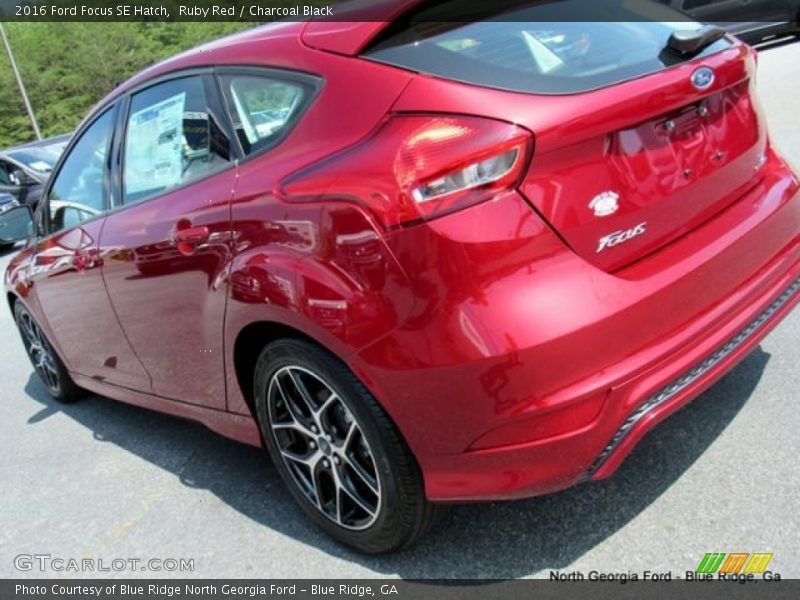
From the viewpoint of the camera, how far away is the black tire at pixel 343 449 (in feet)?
7.73

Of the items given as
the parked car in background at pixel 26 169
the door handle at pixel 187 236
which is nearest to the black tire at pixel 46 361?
the door handle at pixel 187 236

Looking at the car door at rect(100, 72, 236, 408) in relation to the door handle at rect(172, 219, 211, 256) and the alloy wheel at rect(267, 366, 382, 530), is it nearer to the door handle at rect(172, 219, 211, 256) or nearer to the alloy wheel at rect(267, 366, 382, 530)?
the door handle at rect(172, 219, 211, 256)

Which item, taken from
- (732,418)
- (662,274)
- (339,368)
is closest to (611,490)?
(732,418)

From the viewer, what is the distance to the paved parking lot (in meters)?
2.52

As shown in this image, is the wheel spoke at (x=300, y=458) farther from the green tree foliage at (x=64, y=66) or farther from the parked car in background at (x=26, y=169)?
the green tree foliage at (x=64, y=66)

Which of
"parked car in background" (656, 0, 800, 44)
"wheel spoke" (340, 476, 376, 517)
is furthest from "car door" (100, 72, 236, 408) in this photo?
"parked car in background" (656, 0, 800, 44)

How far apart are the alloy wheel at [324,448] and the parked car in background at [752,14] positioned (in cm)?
1336

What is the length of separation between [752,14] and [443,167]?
14.4 meters

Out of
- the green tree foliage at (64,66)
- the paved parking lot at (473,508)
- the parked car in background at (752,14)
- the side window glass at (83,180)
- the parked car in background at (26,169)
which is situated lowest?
the green tree foliage at (64,66)

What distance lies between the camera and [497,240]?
208cm

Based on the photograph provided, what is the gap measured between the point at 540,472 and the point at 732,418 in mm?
1256

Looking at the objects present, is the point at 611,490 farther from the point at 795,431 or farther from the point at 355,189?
the point at 355,189

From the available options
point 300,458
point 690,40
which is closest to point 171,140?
point 300,458

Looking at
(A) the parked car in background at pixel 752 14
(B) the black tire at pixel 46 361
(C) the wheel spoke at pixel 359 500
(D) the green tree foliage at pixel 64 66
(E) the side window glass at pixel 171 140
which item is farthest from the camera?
(D) the green tree foliage at pixel 64 66
